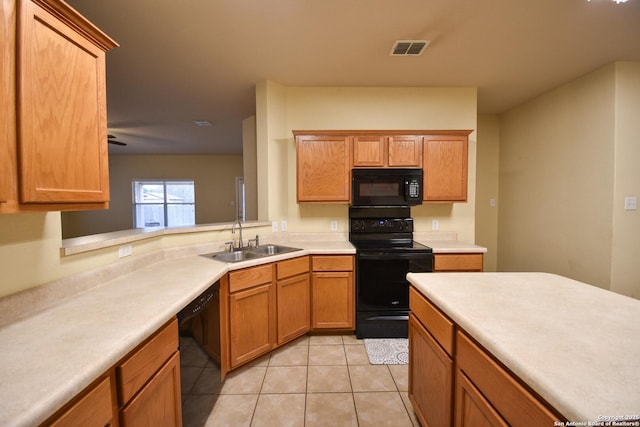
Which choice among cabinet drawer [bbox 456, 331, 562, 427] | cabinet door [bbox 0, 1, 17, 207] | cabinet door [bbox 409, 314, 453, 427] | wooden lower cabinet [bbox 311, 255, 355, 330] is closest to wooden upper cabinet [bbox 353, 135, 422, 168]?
wooden lower cabinet [bbox 311, 255, 355, 330]

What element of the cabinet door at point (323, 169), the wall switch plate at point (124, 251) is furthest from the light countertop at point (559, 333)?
the wall switch plate at point (124, 251)

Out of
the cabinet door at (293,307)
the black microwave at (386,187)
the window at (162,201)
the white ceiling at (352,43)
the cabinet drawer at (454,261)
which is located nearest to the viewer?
the white ceiling at (352,43)

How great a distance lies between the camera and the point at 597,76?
2.53 m

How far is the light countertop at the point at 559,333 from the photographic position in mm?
567

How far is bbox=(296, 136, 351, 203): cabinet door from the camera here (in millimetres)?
2693

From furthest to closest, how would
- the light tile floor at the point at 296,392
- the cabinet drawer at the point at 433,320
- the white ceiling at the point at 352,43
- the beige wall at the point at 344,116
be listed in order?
the beige wall at the point at 344,116 < the white ceiling at the point at 352,43 < the light tile floor at the point at 296,392 < the cabinet drawer at the point at 433,320

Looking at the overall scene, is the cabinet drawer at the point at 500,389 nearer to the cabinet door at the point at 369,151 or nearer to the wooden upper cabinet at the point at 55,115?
the wooden upper cabinet at the point at 55,115

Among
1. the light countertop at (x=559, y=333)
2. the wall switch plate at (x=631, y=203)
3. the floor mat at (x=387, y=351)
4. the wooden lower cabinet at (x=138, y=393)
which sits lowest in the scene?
the floor mat at (x=387, y=351)

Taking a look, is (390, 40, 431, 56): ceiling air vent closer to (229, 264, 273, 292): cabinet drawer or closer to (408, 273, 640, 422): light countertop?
(408, 273, 640, 422): light countertop

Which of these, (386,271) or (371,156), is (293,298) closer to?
(386,271)

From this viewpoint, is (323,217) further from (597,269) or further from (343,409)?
(597,269)

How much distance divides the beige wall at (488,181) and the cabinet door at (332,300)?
2.52 m

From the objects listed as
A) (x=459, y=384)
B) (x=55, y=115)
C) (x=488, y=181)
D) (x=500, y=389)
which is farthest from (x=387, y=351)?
(x=488, y=181)

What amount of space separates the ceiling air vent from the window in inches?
267
